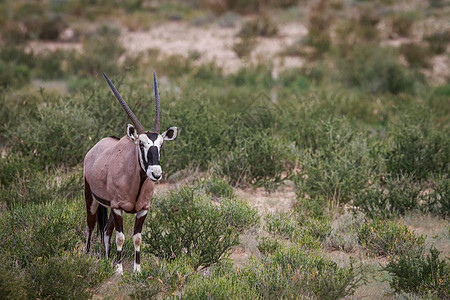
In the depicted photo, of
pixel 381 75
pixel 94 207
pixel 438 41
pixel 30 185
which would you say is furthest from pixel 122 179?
pixel 438 41

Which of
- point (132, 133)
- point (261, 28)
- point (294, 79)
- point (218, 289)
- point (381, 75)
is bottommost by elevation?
point (294, 79)

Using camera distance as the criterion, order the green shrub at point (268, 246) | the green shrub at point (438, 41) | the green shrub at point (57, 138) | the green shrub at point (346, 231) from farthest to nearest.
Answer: the green shrub at point (438, 41) → the green shrub at point (57, 138) → the green shrub at point (346, 231) → the green shrub at point (268, 246)

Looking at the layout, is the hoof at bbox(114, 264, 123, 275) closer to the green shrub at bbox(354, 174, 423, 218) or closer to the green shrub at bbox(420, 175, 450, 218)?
the green shrub at bbox(354, 174, 423, 218)

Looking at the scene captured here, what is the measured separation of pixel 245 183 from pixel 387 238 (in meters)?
3.03

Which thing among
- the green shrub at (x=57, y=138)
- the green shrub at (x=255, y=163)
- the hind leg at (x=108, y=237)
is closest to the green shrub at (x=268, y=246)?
the hind leg at (x=108, y=237)

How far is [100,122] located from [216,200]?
3.01m

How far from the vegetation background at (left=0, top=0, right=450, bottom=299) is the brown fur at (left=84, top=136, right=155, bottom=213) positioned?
25.6 inches

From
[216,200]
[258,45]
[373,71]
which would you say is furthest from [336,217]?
[258,45]

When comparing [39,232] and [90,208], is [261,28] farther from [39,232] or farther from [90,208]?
[39,232]

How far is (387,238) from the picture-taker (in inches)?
242

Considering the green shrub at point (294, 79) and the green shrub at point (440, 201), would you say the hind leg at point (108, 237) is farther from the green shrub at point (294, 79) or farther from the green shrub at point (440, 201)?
the green shrub at point (294, 79)

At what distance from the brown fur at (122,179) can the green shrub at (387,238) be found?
3009 millimetres

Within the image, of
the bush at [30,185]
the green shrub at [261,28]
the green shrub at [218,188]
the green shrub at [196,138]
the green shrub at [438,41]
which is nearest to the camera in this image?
the bush at [30,185]

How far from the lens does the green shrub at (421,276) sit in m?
4.90
